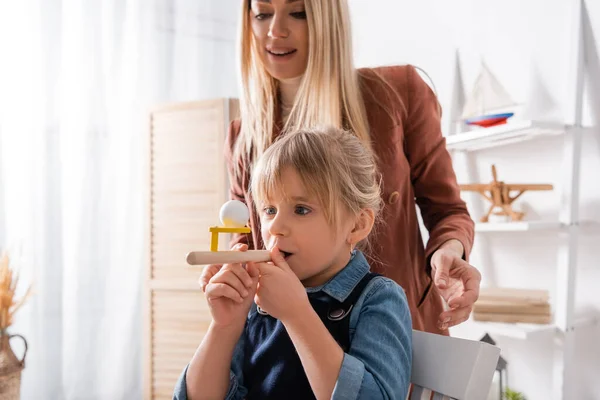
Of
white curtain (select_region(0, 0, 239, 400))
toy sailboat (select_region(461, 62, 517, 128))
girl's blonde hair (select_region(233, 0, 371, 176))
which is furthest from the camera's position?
white curtain (select_region(0, 0, 239, 400))

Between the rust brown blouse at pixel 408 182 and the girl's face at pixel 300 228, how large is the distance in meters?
0.35

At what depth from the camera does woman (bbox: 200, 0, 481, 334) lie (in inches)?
49.7

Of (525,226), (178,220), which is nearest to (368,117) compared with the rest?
(525,226)

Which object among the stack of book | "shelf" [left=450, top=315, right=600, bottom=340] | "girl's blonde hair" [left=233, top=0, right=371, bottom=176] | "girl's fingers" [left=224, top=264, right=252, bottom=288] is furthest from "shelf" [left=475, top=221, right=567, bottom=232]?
"girl's fingers" [left=224, top=264, right=252, bottom=288]

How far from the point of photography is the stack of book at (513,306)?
2234 mm

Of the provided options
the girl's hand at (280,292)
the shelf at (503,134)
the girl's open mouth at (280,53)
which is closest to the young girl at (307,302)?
the girl's hand at (280,292)

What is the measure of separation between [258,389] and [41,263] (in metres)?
2.23

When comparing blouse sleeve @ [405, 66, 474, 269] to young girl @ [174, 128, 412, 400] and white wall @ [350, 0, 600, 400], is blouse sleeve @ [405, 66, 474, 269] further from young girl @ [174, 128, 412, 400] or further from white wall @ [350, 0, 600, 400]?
white wall @ [350, 0, 600, 400]

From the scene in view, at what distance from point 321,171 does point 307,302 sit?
20 centimetres

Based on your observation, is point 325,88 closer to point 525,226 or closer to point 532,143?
point 525,226

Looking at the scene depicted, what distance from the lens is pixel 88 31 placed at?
9.82ft

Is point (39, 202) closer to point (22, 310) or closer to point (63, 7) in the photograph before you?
point (22, 310)

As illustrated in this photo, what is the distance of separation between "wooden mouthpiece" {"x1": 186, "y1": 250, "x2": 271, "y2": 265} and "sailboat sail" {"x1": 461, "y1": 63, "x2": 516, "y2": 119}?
1892 millimetres

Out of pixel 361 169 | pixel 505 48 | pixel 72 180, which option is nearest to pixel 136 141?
pixel 72 180
